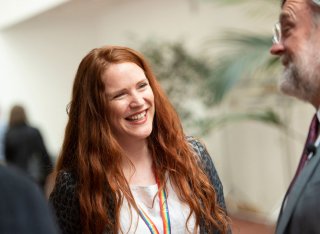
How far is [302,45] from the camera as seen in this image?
1716mm

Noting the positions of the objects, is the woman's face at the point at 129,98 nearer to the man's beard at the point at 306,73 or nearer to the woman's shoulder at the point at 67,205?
the woman's shoulder at the point at 67,205

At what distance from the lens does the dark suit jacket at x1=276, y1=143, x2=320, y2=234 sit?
4.96 feet

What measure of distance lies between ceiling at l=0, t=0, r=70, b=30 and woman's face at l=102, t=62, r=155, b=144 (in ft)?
20.5

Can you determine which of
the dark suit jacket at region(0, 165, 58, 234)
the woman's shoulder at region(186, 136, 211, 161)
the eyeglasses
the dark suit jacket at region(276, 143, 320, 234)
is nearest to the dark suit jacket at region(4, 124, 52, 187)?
the woman's shoulder at region(186, 136, 211, 161)

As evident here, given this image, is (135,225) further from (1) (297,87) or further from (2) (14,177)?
(2) (14,177)

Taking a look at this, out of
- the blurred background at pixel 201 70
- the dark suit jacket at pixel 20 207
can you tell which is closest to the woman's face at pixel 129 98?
the dark suit jacket at pixel 20 207

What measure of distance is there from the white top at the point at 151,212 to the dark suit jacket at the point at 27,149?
4037 mm

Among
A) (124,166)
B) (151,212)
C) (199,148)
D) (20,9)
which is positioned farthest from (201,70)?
(151,212)

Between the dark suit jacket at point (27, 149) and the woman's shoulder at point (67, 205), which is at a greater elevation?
the woman's shoulder at point (67, 205)

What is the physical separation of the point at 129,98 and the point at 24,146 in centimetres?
419

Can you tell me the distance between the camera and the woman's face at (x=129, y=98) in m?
1.84

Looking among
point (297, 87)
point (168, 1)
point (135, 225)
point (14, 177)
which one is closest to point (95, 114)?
point (135, 225)

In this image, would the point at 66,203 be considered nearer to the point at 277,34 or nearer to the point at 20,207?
the point at 277,34

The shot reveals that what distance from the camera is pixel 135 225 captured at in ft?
5.88
